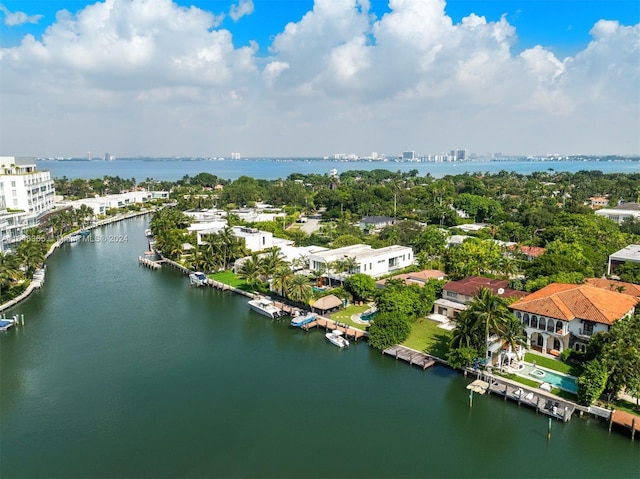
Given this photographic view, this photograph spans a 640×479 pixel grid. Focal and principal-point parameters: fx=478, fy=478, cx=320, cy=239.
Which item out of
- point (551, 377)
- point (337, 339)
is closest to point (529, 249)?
point (551, 377)

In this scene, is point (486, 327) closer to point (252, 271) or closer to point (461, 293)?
point (461, 293)

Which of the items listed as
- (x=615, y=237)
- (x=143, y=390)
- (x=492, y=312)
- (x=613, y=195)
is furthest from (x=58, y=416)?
(x=613, y=195)

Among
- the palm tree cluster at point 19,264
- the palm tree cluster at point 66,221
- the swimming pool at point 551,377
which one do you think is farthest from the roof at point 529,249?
the palm tree cluster at point 66,221

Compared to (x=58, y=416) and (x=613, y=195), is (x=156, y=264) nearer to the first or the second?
(x=58, y=416)

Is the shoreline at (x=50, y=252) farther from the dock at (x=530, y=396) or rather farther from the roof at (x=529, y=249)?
the roof at (x=529, y=249)

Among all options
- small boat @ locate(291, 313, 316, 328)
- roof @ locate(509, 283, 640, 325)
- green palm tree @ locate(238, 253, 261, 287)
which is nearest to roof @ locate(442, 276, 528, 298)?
roof @ locate(509, 283, 640, 325)
